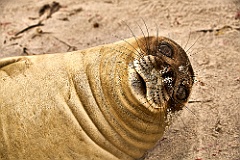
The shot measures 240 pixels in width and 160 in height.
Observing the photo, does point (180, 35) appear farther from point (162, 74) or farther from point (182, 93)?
point (162, 74)

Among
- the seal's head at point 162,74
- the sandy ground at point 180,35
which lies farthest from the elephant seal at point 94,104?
the sandy ground at point 180,35

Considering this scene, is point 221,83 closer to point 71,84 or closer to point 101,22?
point 101,22

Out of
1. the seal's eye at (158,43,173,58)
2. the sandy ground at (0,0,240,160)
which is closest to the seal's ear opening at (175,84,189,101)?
the seal's eye at (158,43,173,58)

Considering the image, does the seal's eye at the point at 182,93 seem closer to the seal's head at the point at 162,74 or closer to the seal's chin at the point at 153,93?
the seal's head at the point at 162,74

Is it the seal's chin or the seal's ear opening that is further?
the seal's ear opening

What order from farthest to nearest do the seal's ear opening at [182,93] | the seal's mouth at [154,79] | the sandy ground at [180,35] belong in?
the sandy ground at [180,35], the seal's ear opening at [182,93], the seal's mouth at [154,79]

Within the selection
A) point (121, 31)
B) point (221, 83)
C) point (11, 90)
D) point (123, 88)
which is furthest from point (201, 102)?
point (11, 90)

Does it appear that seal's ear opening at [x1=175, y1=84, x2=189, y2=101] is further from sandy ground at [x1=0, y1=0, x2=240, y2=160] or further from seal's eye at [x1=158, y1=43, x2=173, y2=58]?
sandy ground at [x1=0, y1=0, x2=240, y2=160]

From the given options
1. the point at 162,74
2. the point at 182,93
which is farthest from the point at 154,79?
the point at 182,93
